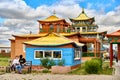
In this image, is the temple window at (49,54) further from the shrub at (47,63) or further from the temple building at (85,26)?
the temple building at (85,26)

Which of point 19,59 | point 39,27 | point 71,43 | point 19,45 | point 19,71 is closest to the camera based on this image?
point 19,71

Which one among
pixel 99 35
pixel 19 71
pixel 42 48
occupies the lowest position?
pixel 19 71

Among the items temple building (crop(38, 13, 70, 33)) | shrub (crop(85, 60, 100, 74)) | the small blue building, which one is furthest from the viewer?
temple building (crop(38, 13, 70, 33))

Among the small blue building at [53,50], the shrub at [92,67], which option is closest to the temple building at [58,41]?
the small blue building at [53,50]

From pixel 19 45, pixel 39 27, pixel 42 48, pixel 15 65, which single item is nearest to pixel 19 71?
pixel 15 65

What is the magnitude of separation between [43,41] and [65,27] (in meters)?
22.4

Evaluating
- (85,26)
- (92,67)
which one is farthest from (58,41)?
(85,26)

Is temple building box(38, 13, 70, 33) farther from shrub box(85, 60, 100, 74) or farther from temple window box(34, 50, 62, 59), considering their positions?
shrub box(85, 60, 100, 74)

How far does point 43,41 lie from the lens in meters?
28.1

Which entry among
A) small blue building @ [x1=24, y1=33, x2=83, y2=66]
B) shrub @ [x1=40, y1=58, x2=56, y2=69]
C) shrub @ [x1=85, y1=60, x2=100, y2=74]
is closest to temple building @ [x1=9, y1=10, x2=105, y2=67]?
small blue building @ [x1=24, y1=33, x2=83, y2=66]

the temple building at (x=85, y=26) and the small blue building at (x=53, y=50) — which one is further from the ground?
the temple building at (x=85, y=26)

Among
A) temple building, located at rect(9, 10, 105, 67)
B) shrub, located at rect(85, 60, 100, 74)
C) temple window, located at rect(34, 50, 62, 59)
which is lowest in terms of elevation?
shrub, located at rect(85, 60, 100, 74)

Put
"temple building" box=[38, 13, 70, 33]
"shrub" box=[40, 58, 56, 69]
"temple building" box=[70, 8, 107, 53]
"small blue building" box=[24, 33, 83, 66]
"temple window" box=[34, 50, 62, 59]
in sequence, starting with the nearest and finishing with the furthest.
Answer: "shrub" box=[40, 58, 56, 69], "small blue building" box=[24, 33, 83, 66], "temple window" box=[34, 50, 62, 59], "temple building" box=[38, 13, 70, 33], "temple building" box=[70, 8, 107, 53]

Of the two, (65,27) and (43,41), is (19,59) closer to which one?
(43,41)
